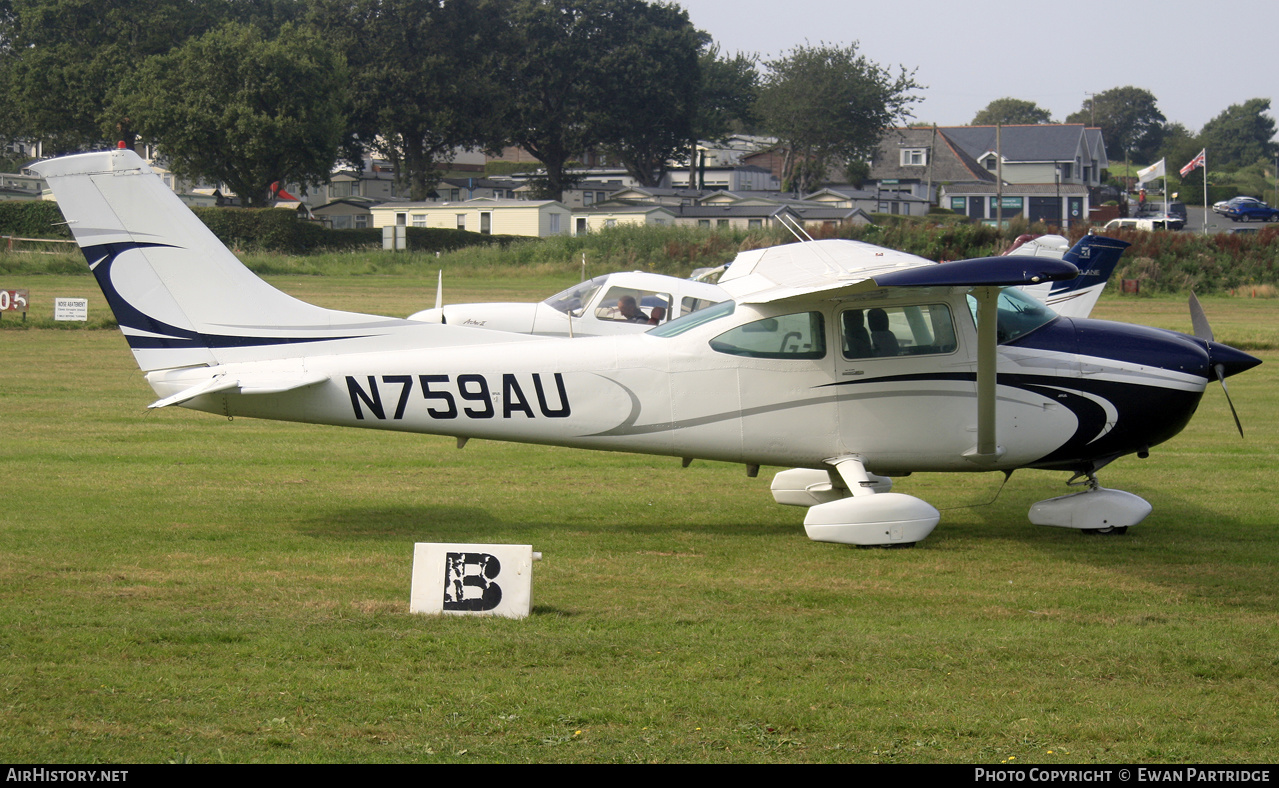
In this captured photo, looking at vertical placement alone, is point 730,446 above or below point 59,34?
below

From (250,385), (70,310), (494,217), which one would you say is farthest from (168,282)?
(494,217)

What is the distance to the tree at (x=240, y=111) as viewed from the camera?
7031cm

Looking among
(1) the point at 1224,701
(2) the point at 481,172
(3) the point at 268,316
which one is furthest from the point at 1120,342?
(2) the point at 481,172

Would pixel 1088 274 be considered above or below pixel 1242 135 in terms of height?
below

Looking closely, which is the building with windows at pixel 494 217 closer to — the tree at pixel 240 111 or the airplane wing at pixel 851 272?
the tree at pixel 240 111

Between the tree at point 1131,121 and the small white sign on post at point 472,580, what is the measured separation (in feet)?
541

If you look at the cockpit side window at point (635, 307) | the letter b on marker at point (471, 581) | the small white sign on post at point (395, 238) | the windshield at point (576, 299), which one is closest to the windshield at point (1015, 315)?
the letter b on marker at point (471, 581)

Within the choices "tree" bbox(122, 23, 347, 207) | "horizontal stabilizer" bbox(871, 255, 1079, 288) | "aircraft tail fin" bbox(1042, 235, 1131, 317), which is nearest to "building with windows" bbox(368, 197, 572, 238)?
"tree" bbox(122, 23, 347, 207)

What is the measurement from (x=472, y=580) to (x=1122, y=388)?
5.28m

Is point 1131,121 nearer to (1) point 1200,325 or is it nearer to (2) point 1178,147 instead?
(2) point 1178,147

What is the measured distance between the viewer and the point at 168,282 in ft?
28.3

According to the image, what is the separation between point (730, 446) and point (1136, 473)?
18.8ft

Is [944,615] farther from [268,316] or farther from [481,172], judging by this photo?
[481,172]

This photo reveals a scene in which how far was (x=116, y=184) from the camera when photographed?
846 cm
